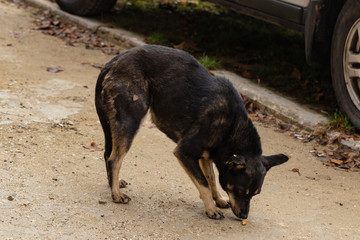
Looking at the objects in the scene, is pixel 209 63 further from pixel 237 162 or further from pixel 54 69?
pixel 237 162

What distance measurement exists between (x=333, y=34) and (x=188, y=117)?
109 inches

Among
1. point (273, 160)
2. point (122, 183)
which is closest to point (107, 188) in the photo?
point (122, 183)

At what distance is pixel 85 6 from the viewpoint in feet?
32.5

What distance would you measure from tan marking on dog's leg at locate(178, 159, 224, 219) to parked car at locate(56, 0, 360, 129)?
244cm

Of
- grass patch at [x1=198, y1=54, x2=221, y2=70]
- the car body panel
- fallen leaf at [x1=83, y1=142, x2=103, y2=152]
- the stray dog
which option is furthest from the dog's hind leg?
grass patch at [x1=198, y1=54, x2=221, y2=70]

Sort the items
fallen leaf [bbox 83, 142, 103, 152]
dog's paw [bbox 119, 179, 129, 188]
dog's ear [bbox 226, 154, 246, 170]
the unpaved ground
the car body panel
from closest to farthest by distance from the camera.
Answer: the unpaved ground < dog's ear [bbox 226, 154, 246, 170] < dog's paw [bbox 119, 179, 129, 188] < fallen leaf [bbox 83, 142, 103, 152] < the car body panel

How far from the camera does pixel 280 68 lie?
324 inches

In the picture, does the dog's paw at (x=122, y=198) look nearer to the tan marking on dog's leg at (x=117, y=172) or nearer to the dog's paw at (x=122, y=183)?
the tan marking on dog's leg at (x=117, y=172)

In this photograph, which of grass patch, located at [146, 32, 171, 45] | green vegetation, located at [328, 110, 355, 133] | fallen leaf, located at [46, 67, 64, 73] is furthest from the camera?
grass patch, located at [146, 32, 171, 45]

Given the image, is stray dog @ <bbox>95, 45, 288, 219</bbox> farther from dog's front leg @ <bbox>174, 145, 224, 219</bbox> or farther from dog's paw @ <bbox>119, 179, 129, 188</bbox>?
dog's paw @ <bbox>119, 179, 129, 188</bbox>

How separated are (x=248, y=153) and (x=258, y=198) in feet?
2.54

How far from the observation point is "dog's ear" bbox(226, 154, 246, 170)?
4.25 meters

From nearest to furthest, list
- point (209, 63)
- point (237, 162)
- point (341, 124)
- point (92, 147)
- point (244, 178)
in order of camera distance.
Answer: point (237, 162) < point (244, 178) < point (92, 147) < point (341, 124) < point (209, 63)

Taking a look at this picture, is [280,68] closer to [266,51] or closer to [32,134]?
[266,51]
